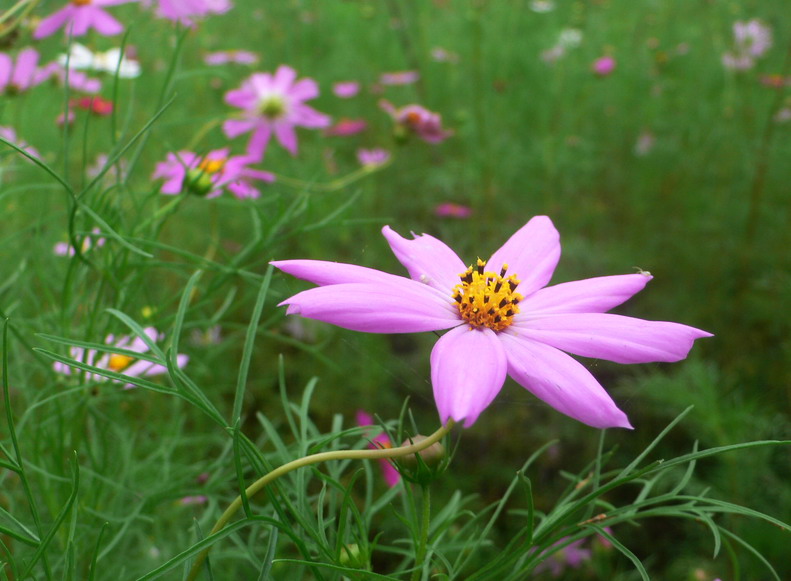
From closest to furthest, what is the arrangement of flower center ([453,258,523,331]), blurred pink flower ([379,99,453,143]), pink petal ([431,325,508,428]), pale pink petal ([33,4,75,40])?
pink petal ([431,325,508,428]) < flower center ([453,258,523,331]) < pale pink petal ([33,4,75,40]) < blurred pink flower ([379,99,453,143])

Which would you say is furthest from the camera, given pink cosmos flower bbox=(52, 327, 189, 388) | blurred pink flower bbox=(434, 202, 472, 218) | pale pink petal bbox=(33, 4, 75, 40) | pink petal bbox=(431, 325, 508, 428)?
blurred pink flower bbox=(434, 202, 472, 218)

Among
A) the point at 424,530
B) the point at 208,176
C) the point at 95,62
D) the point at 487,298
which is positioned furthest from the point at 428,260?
the point at 95,62

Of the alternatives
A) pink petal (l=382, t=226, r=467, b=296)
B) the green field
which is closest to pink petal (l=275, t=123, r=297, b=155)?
the green field

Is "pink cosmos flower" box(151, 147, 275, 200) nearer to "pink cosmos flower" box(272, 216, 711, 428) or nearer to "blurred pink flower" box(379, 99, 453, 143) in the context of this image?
"pink cosmos flower" box(272, 216, 711, 428)

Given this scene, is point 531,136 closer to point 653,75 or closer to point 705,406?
point 653,75

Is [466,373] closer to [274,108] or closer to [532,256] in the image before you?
[532,256]

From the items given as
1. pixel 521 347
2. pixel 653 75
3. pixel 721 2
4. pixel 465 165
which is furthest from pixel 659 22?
pixel 521 347

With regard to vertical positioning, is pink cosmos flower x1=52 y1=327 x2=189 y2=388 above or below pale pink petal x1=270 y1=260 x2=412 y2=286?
below
